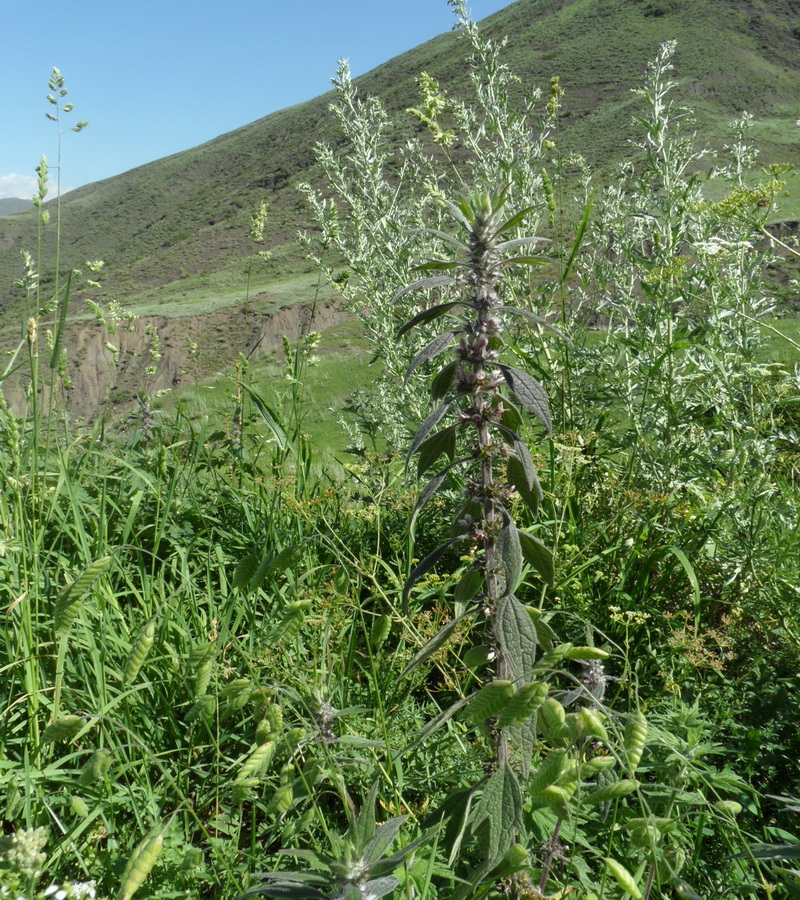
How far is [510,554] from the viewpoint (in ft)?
4.09

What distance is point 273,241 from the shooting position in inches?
1403

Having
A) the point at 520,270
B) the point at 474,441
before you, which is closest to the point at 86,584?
the point at 474,441

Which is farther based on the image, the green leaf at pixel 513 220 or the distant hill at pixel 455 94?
the distant hill at pixel 455 94

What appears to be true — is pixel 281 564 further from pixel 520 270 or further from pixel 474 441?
pixel 520 270

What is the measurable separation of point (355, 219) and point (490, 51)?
1.12 metres

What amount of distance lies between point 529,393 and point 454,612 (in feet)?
2.76

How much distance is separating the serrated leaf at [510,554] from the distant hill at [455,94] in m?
23.4

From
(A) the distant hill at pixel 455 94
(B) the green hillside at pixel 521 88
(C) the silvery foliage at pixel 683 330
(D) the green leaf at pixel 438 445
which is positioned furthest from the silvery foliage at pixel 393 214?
(B) the green hillside at pixel 521 88

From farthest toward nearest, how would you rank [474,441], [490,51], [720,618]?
[490,51]
[720,618]
[474,441]

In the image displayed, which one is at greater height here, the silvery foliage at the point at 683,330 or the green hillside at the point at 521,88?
the green hillside at the point at 521,88

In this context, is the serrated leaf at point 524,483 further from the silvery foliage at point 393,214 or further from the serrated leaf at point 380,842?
the silvery foliage at point 393,214

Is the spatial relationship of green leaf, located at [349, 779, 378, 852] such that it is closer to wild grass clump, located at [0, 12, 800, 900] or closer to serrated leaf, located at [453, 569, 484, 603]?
wild grass clump, located at [0, 12, 800, 900]

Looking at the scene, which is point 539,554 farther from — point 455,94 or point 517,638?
point 455,94

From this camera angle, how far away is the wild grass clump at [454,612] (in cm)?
124
